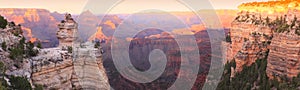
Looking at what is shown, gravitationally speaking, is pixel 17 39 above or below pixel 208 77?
above

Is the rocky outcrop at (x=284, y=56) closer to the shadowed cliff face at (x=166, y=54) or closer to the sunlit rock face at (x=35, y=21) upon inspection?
the shadowed cliff face at (x=166, y=54)

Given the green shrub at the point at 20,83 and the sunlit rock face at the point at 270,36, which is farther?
the sunlit rock face at the point at 270,36

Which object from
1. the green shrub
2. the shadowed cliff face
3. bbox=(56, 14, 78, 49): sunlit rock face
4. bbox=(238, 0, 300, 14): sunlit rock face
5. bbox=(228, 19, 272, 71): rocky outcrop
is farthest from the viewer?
bbox=(228, 19, 272, 71): rocky outcrop

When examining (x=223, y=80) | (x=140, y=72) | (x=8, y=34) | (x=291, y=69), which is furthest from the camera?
(x=223, y=80)

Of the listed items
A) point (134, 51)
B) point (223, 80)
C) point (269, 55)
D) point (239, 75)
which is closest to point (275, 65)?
point (269, 55)

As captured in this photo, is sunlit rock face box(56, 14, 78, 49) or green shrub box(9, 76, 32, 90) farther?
sunlit rock face box(56, 14, 78, 49)

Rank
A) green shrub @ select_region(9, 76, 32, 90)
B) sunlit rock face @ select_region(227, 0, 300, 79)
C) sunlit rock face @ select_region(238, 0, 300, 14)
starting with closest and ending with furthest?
1. green shrub @ select_region(9, 76, 32, 90)
2. sunlit rock face @ select_region(227, 0, 300, 79)
3. sunlit rock face @ select_region(238, 0, 300, 14)

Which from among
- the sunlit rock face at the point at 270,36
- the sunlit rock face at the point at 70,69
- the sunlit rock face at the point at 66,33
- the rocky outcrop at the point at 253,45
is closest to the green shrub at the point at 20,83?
the sunlit rock face at the point at 70,69

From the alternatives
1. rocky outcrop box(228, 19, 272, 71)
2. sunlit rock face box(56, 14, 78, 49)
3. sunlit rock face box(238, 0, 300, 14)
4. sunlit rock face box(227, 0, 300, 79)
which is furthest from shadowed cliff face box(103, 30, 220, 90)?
sunlit rock face box(56, 14, 78, 49)

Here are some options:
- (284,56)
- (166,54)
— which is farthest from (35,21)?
(284,56)

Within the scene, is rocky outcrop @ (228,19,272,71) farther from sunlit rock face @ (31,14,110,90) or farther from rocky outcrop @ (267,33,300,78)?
sunlit rock face @ (31,14,110,90)

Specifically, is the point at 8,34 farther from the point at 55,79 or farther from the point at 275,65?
the point at 275,65
